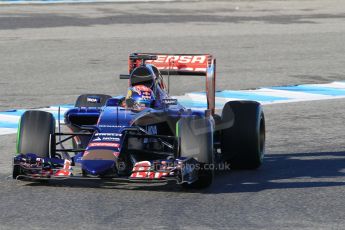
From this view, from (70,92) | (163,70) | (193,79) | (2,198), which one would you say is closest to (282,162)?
(163,70)

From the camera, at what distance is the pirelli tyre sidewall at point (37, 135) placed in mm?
8961

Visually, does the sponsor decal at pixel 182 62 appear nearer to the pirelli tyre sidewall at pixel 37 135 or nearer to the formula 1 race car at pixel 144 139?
the formula 1 race car at pixel 144 139

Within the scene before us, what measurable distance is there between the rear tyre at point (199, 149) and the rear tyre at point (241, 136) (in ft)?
3.18

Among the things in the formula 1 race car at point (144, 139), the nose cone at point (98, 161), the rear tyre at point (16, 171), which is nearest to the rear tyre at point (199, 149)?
the formula 1 race car at point (144, 139)

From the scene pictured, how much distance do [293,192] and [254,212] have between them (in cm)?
95

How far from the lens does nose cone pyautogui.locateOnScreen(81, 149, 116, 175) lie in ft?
27.7

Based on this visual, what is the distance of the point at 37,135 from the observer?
29.5 ft

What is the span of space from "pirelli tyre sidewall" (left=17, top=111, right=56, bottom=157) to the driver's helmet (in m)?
0.87

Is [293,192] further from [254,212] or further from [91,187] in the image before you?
[91,187]

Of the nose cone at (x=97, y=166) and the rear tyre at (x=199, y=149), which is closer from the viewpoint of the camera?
the nose cone at (x=97, y=166)

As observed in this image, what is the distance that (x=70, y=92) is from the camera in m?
16.0

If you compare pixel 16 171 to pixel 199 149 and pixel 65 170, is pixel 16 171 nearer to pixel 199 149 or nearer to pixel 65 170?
pixel 65 170

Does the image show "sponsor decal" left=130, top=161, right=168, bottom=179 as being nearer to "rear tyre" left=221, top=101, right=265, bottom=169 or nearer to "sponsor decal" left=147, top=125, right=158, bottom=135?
"sponsor decal" left=147, top=125, right=158, bottom=135

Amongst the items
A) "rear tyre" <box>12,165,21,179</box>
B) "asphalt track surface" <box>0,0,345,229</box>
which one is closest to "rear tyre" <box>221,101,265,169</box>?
"asphalt track surface" <box>0,0,345,229</box>
